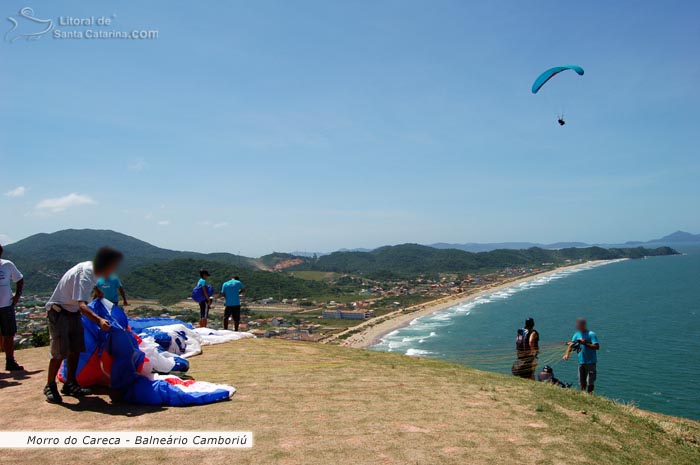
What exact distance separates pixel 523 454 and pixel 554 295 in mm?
97426

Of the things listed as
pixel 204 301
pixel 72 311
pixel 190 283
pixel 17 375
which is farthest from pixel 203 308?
pixel 190 283

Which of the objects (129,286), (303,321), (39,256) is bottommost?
(303,321)

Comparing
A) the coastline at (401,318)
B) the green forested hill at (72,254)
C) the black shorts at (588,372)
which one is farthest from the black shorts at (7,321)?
the coastline at (401,318)

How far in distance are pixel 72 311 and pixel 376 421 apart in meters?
3.97

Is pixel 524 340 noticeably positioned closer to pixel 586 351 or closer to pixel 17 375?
pixel 586 351

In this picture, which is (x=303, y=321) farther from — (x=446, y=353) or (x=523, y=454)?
(x=523, y=454)

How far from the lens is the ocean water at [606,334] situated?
103 feet

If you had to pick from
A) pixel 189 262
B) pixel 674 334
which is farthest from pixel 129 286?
pixel 674 334

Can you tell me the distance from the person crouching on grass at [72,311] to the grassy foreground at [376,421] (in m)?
0.35

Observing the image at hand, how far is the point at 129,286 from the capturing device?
6197 cm

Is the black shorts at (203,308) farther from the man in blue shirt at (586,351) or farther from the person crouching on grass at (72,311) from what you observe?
the man in blue shirt at (586,351)

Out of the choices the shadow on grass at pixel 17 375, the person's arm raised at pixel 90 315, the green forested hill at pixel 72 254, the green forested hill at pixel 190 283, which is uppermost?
the green forested hill at pixel 72 254

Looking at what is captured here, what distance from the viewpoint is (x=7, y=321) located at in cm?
667
